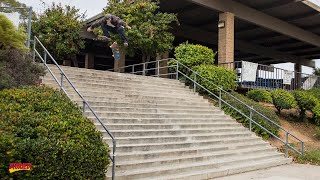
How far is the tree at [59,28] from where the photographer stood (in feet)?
60.1

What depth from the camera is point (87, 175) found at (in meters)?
5.03

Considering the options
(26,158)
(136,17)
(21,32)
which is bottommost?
(26,158)

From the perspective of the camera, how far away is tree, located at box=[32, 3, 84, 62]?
18328mm

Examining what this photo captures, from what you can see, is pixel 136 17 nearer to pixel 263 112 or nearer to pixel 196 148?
pixel 263 112

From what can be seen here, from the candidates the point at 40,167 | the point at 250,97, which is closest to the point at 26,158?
the point at 40,167

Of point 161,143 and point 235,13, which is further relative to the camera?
point 235,13

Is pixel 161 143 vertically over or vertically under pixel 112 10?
under

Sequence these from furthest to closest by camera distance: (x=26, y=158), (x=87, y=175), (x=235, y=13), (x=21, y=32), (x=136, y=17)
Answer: (x=235, y=13) < (x=136, y=17) < (x=21, y=32) < (x=87, y=175) < (x=26, y=158)

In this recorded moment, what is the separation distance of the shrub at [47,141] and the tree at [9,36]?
1.87 m

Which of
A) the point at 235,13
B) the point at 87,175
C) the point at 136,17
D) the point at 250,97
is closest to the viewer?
the point at 87,175

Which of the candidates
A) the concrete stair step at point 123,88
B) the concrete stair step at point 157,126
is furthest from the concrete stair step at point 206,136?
the concrete stair step at point 123,88

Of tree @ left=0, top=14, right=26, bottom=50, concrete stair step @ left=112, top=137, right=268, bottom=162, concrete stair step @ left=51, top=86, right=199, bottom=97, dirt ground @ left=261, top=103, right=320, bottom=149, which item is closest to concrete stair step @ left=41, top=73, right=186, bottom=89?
concrete stair step @ left=51, top=86, right=199, bottom=97

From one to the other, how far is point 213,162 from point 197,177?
3.43 ft

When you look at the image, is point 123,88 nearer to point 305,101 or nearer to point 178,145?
point 178,145
